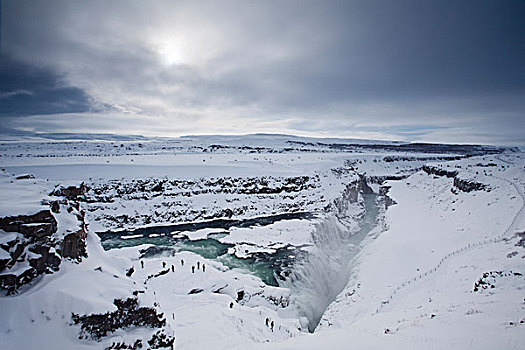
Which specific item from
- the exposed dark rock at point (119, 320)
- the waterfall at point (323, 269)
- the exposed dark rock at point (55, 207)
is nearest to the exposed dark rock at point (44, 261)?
the exposed dark rock at point (55, 207)

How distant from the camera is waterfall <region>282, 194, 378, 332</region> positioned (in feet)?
53.4

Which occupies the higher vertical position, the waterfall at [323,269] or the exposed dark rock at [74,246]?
the exposed dark rock at [74,246]

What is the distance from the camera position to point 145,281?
15133 millimetres

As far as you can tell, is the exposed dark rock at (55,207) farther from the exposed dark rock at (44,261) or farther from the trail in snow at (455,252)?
the trail in snow at (455,252)

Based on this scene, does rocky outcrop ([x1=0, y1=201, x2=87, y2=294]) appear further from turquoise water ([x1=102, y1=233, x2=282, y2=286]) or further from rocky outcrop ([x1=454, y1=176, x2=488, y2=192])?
rocky outcrop ([x1=454, y1=176, x2=488, y2=192])

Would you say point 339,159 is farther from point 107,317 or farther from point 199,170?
point 107,317

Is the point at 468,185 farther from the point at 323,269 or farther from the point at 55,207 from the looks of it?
the point at 55,207

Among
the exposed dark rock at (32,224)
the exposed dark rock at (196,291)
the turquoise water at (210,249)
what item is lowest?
the turquoise water at (210,249)

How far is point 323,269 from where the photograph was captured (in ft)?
68.0

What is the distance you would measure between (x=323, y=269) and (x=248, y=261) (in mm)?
6332

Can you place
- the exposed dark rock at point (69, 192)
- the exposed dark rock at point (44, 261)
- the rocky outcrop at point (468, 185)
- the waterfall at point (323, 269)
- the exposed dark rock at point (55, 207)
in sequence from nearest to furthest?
the exposed dark rock at point (44, 261) → the exposed dark rock at point (55, 207) → the exposed dark rock at point (69, 192) → the waterfall at point (323, 269) → the rocky outcrop at point (468, 185)

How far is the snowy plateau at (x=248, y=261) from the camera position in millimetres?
7074

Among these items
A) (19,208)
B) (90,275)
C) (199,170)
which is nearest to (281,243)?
(90,275)

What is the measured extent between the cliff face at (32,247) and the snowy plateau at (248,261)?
0.03m
